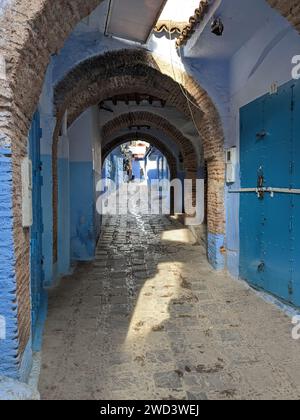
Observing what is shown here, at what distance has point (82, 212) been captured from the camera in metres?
7.40

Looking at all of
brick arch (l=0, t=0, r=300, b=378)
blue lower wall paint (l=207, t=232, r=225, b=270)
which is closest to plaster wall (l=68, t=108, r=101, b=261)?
blue lower wall paint (l=207, t=232, r=225, b=270)

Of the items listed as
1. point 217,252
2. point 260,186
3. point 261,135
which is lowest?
point 217,252

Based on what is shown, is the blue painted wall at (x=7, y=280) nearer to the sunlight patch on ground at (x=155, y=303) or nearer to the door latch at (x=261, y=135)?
the sunlight patch on ground at (x=155, y=303)

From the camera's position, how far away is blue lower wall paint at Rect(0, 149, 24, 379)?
2.32 m

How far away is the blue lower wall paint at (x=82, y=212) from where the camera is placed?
731 centimetres

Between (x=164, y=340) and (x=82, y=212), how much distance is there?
429 cm

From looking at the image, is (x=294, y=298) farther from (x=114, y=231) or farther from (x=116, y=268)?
(x=114, y=231)

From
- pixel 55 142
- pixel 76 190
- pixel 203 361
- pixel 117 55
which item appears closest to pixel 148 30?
pixel 117 55

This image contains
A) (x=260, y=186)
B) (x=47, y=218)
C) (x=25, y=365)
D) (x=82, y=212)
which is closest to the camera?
(x=25, y=365)

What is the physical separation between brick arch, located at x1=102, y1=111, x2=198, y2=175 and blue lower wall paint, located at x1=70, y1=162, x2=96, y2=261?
12.7ft

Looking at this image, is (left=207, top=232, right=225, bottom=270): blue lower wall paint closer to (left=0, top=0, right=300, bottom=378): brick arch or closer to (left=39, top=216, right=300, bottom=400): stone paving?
(left=39, top=216, right=300, bottom=400): stone paving

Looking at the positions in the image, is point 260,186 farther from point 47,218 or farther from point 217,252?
point 47,218

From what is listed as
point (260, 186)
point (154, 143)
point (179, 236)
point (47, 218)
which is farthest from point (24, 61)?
point (154, 143)

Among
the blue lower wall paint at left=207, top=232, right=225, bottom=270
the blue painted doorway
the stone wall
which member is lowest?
the blue lower wall paint at left=207, top=232, right=225, bottom=270
